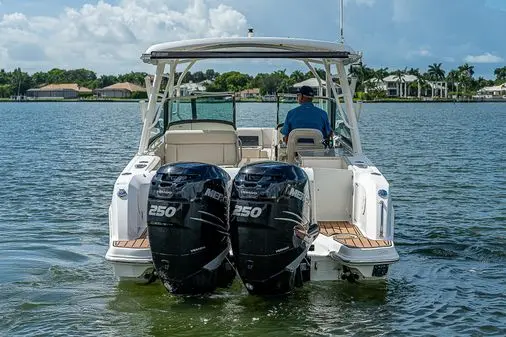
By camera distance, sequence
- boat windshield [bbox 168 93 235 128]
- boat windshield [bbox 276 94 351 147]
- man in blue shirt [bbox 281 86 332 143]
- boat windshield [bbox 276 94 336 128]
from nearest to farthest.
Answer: man in blue shirt [bbox 281 86 332 143], boat windshield [bbox 168 93 235 128], boat windshield [bbox 276 94 351 147], boat windshield [bbox 276 94 336 128]

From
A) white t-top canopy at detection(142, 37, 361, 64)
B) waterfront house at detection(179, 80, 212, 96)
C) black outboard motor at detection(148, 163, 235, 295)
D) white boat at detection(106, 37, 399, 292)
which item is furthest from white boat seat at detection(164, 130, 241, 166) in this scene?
waterfront house at detection(179, 80, 212, 96)

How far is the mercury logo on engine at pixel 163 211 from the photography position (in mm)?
7051

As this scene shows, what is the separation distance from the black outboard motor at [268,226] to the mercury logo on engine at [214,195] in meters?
0.14

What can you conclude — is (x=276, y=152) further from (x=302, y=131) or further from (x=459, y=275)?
(x=459, y=275)

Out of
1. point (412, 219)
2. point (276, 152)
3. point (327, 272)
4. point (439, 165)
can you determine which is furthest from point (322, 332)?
point (439, 165)

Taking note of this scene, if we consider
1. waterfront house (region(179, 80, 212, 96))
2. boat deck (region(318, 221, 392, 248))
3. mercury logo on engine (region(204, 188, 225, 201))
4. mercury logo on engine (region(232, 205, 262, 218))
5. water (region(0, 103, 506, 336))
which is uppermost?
waterfront house (region(179, 80, 212, 96))

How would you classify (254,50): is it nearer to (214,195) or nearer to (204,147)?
(204,147)

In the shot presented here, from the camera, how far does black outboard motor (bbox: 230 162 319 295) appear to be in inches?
276

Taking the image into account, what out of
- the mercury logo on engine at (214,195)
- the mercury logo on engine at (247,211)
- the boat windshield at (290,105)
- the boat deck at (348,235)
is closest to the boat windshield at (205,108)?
the boat windshield at (290,105)

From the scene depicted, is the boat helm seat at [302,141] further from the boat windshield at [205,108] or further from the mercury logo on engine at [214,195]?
the mercury logo on engine at [214,195]

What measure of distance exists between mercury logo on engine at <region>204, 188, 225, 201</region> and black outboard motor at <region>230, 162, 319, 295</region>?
14cm

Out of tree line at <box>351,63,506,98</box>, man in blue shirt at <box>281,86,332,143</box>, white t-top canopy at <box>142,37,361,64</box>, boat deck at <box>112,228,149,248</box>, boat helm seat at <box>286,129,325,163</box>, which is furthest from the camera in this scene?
tree line at <box>351,63,506,98</box>

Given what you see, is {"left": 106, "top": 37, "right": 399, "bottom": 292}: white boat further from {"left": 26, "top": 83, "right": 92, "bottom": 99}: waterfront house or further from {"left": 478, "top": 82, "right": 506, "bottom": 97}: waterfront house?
{"left": 26, "top": 83, "right": 92, "bottom": 99}: waterfront house

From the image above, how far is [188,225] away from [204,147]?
10.4ft
